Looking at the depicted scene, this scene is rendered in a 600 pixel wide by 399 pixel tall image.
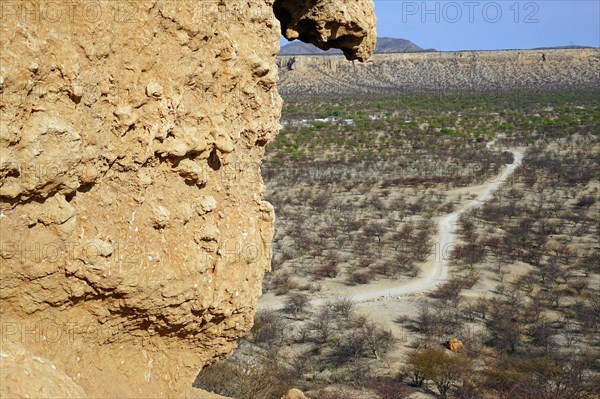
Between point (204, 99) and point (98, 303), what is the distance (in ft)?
4.80

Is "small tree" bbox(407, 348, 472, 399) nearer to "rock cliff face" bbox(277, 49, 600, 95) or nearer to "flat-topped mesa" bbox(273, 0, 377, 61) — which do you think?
"flat-topped mesa" bbox(273, 0, 377, 61)

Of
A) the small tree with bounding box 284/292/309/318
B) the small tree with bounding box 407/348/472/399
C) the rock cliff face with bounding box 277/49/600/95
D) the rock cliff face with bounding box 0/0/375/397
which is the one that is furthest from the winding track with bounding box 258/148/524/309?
the rock cliff face with bounding box 277/49/600/95

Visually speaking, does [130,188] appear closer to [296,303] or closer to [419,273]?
[296,303]

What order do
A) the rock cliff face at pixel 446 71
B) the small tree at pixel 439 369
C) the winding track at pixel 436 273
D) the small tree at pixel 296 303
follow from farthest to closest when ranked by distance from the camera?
the rock cliff face at pixel 446 71 → the winding track at pixel 436 273 → the small tree at pixel 296 303 → the small tree at pixel 439 369

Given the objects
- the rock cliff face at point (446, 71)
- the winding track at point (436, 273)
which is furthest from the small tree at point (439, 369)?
the rock cliff face at point (446, 71)

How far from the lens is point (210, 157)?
4.39 m

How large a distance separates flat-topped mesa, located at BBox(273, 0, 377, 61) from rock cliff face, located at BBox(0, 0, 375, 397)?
101 cm

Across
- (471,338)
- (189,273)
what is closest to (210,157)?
(189,273)

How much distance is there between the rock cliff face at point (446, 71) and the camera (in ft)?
274

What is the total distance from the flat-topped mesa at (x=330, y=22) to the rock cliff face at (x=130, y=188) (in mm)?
1007

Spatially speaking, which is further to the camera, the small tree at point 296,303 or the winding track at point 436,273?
the winding track at point 436,273

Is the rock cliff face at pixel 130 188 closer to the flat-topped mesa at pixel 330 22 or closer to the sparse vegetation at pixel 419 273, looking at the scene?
the flat-topped mesa at pixel 330 22

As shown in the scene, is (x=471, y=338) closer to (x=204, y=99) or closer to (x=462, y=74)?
(x=204, y=99)

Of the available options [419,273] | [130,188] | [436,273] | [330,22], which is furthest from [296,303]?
[130,188]
